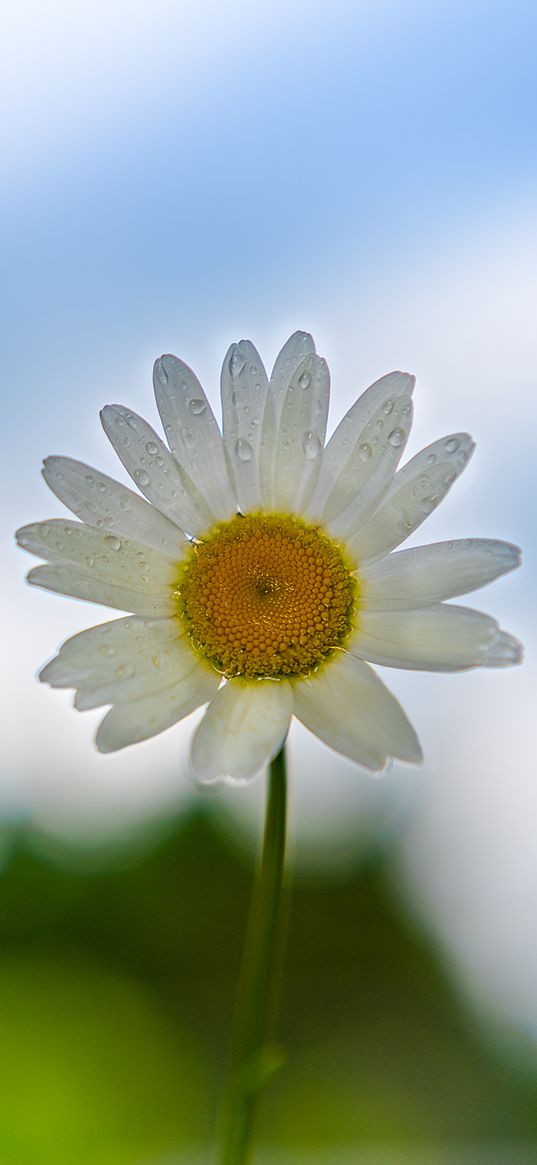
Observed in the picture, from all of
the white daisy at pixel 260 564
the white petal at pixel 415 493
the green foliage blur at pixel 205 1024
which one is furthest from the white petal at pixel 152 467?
the green foliage blur at pixel 205 1024

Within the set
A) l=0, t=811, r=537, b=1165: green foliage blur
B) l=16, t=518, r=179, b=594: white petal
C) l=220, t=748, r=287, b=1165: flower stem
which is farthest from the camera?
l=0, t=811, r=537, b=1165: green foliage blur

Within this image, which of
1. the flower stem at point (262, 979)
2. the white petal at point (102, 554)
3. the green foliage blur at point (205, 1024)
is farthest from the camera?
the green foliage blur at point (205, 1024)

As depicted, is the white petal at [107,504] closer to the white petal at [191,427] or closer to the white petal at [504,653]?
the white petal at [191,427]

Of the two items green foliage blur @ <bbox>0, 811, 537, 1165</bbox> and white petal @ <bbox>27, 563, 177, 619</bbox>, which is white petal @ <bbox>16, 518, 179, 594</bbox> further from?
green foliage blur @ <bbox>0, 811, 537, 1165</bbox>

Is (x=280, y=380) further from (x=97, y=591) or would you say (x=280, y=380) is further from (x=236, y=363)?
(x=97, y=591)

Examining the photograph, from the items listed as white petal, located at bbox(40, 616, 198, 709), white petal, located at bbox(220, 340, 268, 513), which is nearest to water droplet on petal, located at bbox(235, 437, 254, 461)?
white petal, located at bbox(220, 340, 268, 513)

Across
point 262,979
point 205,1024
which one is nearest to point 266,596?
point 262,979

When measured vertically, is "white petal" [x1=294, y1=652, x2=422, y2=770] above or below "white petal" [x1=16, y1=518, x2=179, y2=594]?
below
